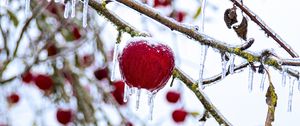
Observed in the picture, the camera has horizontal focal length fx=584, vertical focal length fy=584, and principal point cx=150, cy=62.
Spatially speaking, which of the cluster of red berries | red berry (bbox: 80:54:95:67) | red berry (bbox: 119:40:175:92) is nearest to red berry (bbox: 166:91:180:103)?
red berry (bbox: 80:54:95:67)

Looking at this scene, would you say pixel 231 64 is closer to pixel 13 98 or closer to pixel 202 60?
pixel 202 60

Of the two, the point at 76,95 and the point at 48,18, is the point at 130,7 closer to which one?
the point at 76,95

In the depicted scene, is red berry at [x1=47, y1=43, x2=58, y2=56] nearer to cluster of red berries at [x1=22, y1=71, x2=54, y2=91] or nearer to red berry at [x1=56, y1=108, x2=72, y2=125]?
cluster of red berries at [x1=22, y1=71, x2=54, y2=91]

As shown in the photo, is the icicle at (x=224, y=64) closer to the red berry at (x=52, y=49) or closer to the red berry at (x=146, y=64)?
the red berry at (x=146, y=64)

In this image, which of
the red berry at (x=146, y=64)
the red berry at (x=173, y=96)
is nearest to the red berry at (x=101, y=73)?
the red berry at (x=173, y=96)

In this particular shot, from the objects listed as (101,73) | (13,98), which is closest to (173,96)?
(101,73)

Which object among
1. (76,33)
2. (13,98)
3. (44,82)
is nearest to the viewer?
(44,82)
